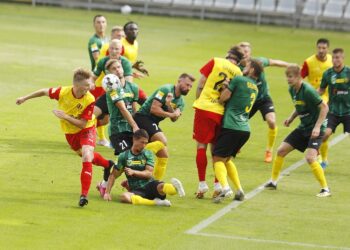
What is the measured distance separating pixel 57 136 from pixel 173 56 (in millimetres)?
14574

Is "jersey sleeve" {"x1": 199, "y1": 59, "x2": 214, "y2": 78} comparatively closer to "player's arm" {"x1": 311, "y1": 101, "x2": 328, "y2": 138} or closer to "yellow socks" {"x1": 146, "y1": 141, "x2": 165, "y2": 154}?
"yellow socks" {"x1": 146, "y1": 141, "x2": 165, "y2": 154}

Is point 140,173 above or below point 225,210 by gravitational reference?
above

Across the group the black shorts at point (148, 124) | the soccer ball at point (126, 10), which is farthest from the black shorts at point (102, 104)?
the soccer ball at point (126, 10)

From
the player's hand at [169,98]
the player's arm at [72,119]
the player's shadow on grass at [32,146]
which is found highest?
the player's hand at [169,98]

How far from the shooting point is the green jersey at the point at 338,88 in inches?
790

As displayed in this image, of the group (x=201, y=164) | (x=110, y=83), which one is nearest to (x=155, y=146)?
(x=201, y=164)

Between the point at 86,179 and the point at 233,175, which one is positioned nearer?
the point at 86,179

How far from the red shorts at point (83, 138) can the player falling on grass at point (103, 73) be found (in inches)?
148

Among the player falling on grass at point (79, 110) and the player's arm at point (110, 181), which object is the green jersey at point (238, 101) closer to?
the player's arm at point (110, 181)

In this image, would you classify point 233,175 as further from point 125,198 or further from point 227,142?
point 125,198

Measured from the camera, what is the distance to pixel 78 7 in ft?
160

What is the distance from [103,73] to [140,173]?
5656 millimetres

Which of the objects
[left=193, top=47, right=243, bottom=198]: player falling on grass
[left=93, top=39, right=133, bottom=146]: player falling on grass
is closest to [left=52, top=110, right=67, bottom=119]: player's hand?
[left=193, top=47, right=243, bottom=198]: player falling on grass

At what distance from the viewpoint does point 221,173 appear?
53.4ft
